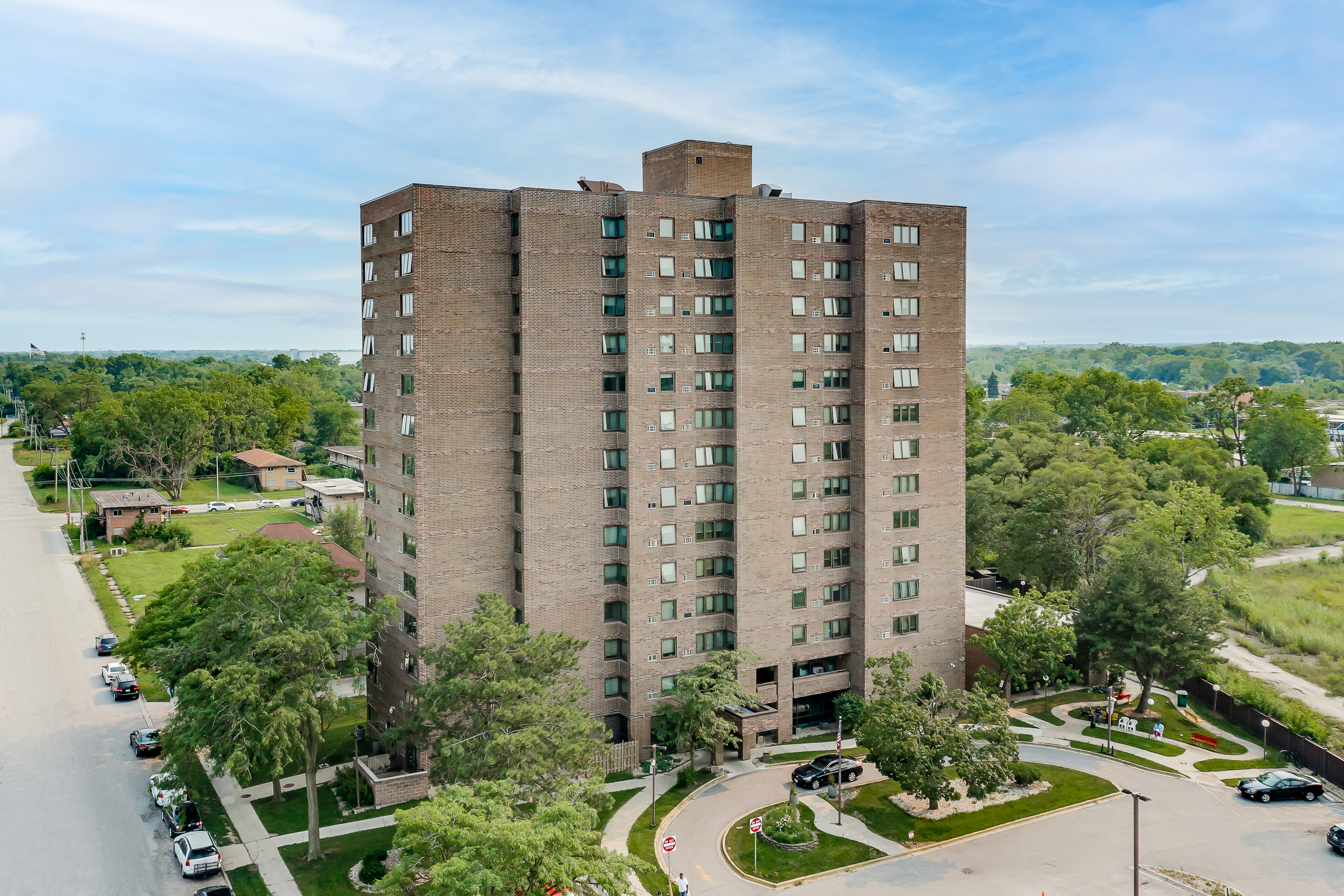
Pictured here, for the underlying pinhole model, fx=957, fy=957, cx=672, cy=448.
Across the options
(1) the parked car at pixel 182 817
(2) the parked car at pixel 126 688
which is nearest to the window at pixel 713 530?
(1) the parked car at pixel 182 817

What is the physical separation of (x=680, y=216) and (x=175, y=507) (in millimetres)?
107444

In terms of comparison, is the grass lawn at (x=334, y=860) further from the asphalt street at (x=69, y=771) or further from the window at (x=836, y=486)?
the window at (x=836, y=486)

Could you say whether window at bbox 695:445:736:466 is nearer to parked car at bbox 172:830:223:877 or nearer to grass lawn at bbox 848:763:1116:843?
grass lawn at bbox 848:763:1116:843

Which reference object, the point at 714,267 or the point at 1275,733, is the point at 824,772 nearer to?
the point at 1275,733

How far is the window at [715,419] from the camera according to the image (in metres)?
57.9

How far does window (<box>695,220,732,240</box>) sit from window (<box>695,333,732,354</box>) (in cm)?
588

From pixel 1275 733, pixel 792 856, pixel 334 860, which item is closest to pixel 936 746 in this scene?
pixel 792 856

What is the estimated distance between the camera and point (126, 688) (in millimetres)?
66500

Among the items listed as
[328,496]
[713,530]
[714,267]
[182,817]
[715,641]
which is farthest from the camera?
[328,496]

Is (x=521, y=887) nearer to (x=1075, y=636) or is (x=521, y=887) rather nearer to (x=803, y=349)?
(x=803, y=349)

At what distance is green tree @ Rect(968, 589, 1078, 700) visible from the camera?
61.1 metres

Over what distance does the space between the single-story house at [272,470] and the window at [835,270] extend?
11948 centimetres

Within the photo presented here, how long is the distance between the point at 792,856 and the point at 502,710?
609 inches

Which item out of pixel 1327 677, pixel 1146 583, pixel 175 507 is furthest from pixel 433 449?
pixel 175 507
